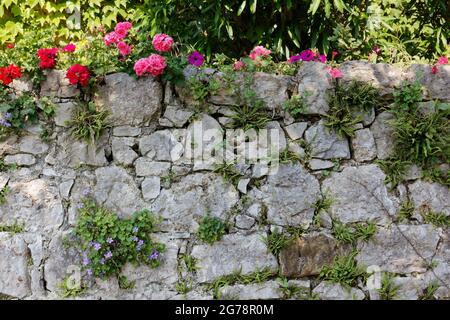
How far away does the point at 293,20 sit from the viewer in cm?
411

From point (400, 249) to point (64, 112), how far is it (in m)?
2.41

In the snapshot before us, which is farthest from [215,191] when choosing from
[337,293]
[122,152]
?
[337,293]

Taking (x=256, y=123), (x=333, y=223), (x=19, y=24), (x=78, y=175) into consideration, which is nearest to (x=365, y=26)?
(x=256, y=123)

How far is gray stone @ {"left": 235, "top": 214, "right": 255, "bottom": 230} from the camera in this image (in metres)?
3.53

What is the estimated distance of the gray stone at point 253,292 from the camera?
344cm

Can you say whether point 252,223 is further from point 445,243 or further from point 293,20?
point 293,20

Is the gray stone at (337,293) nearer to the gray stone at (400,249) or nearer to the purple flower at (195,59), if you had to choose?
the gray stone at (400,249)

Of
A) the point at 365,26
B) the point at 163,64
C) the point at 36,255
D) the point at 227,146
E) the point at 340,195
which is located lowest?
the point at 36,255

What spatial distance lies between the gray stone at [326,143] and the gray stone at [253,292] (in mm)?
927

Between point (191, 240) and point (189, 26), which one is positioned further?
point (189, 26)

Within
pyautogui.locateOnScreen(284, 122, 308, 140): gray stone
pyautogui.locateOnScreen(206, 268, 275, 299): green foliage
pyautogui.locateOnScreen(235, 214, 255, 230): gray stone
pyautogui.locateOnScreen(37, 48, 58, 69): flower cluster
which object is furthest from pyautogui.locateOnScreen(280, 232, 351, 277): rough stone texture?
pyautogui.locateOnScreen(37, 48, 58, 69): flower cluster

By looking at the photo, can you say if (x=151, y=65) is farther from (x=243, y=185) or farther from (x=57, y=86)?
(x=243, y=185)

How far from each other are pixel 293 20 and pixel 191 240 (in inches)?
73.9

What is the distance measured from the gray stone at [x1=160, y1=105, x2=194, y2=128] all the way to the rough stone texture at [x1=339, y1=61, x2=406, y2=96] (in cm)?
108
